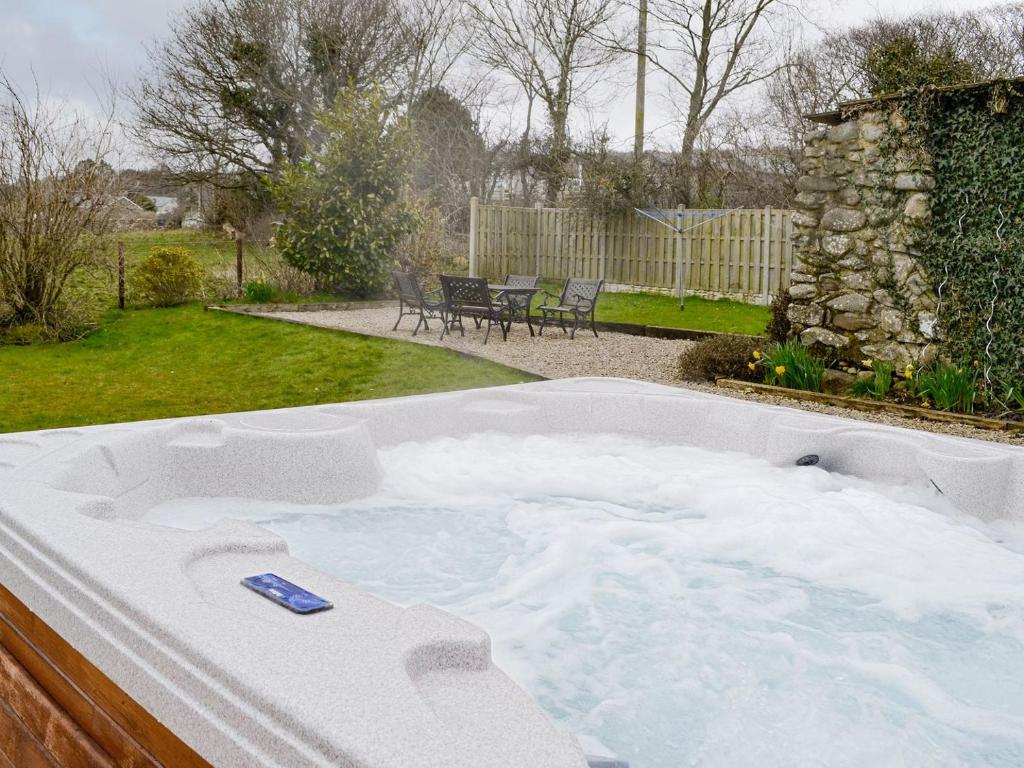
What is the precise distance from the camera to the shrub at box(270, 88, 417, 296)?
1162 cm

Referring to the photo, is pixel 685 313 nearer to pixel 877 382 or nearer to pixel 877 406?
pixel 877 382

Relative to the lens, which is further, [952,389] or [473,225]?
[473,225]

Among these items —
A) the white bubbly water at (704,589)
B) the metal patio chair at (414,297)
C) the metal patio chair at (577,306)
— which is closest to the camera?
the white bubbly water at (704,589)

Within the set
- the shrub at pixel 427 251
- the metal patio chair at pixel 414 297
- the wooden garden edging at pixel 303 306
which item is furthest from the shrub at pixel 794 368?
the shrub at pixel 427 251

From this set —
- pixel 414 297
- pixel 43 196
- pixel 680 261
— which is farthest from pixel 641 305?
pixel 43 196

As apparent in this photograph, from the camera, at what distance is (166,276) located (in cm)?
1098

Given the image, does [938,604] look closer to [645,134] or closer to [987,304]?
[987,304]

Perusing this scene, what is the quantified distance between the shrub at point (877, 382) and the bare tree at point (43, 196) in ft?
23.5

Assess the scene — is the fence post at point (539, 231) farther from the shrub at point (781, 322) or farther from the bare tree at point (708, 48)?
the shrub at point (781, 322)

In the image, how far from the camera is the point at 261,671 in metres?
1.54

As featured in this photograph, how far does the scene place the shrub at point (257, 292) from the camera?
11.4 metres

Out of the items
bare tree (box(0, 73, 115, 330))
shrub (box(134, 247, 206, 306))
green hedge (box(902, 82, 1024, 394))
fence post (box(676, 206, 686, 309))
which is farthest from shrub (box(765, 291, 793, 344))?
shrub (box(134, 247, 206, 306))

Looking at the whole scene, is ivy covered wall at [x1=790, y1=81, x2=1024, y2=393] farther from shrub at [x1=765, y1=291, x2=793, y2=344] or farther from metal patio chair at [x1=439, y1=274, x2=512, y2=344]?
metal patio chair at [x1=439, y1=274, x2=512, y2=344]

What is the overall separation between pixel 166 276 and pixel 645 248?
6326 mm
